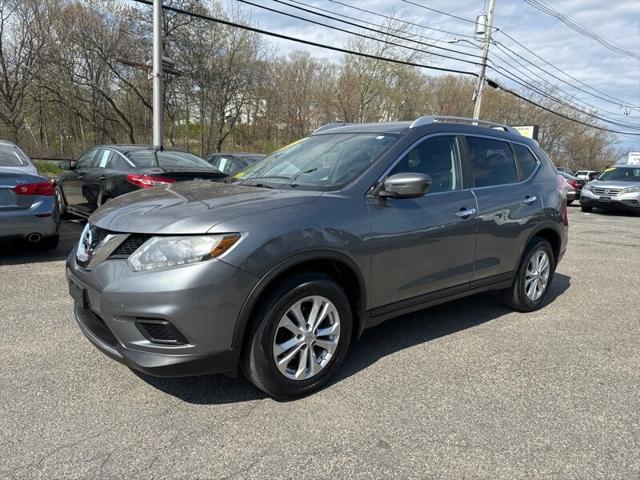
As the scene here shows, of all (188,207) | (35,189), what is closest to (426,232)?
(188,207)

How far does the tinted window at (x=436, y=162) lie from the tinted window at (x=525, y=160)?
1081 millimetres

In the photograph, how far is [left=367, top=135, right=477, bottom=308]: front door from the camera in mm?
3219

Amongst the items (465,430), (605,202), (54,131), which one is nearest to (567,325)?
(465,430)

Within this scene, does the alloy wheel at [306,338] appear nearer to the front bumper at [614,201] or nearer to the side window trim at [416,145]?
the side window trim at [416,145]

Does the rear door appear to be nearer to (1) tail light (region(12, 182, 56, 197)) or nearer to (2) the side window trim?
(2) the side window trim

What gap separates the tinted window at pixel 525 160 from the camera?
4.57 meters

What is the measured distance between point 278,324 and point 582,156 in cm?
7462

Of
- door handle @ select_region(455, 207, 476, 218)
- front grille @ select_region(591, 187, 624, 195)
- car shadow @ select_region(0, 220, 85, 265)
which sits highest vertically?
door handle @ select_region(455, 207, 476, 218)

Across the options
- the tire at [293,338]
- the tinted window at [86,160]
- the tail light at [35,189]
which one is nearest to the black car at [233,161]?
the tinted window at [86,160]

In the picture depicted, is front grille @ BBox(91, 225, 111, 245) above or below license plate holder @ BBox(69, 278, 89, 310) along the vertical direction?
above

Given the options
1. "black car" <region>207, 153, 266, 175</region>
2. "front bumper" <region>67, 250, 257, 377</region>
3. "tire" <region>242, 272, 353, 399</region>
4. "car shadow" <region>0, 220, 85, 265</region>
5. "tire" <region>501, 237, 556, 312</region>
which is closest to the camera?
"front bumper" <region>67, 250, 257, 377</region>

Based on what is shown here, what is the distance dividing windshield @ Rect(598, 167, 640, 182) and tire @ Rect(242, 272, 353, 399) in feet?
56.0

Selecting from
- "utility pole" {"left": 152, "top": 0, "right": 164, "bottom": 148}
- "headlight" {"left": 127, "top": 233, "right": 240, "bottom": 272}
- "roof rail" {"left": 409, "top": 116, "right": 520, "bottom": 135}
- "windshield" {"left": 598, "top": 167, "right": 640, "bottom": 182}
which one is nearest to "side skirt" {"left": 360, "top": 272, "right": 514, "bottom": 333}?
"headlight" {"left": 127, "top": 233, "right": 240, "bottom": 272}

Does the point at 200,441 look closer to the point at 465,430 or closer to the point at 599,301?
the point at 465,430
